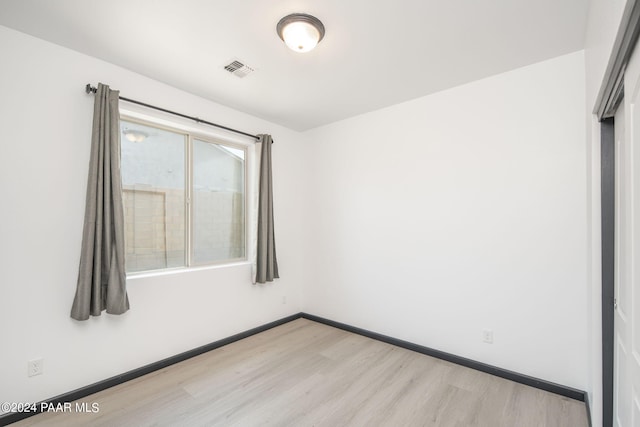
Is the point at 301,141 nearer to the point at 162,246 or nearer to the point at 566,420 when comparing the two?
the point at 162,246

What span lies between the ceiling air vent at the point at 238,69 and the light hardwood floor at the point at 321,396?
266 centimetres

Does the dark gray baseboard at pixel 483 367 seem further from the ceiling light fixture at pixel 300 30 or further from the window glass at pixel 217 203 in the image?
the ceiling light fixture at pixel 300 30

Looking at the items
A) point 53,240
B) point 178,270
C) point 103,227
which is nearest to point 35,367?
point 53,240

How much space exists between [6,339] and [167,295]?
3.36 ft

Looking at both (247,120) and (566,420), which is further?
(247,120)

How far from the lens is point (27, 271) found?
1970 millimetres

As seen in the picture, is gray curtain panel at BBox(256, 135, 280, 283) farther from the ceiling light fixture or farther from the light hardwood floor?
the ceiling light fixture

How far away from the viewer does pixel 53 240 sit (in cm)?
208

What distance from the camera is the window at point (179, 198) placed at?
260 centimetres

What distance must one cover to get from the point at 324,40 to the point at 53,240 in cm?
246

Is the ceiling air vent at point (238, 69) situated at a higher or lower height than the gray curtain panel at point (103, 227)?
higher

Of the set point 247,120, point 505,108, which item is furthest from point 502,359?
point 247,120

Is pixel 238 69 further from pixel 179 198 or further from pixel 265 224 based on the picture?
pixel 265 224

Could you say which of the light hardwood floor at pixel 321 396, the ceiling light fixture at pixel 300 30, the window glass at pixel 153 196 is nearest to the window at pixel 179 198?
the window glass at pixel 153 196
